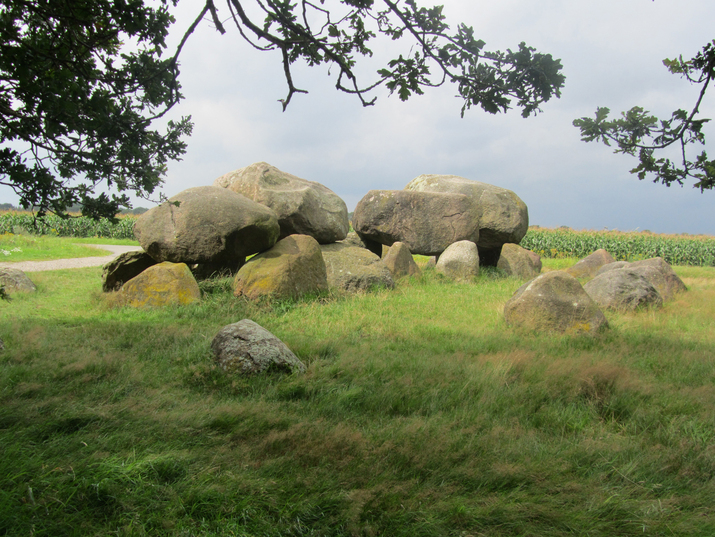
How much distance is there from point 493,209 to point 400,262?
415cm

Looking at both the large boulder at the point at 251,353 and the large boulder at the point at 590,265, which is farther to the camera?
the large boulder at the point at 590,265

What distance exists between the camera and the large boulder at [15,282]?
33.7ft

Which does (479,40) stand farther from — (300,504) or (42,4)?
(300,504)

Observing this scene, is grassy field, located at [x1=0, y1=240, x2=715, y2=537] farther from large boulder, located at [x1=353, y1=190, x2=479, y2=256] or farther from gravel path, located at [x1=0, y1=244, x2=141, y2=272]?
gravel path, located at [x1=0, y1=244, x2=141, y2=272]

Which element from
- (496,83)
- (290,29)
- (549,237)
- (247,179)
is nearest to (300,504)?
(496,83)

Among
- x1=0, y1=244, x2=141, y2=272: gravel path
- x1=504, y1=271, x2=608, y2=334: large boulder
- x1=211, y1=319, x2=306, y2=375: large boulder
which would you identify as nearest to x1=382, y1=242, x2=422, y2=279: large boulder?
x1=504, y1=271, x2=608, y2=334: large boulder

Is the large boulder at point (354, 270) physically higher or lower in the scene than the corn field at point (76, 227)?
lower

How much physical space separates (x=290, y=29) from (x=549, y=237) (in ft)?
76.3

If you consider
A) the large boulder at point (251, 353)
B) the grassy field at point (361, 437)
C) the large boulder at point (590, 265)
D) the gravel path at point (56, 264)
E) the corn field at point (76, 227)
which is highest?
the corn field at point (76, 227)

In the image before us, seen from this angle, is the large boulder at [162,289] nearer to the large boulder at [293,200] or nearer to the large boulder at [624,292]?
the large boulder at [293,200]

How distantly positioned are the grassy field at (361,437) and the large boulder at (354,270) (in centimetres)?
353

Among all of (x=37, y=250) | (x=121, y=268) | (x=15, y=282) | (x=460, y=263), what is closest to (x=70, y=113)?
(x=121, y=268)

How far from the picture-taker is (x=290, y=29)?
5.00 m

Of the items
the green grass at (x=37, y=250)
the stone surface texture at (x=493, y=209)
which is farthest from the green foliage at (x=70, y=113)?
the green grass at (x=37, y=250)
